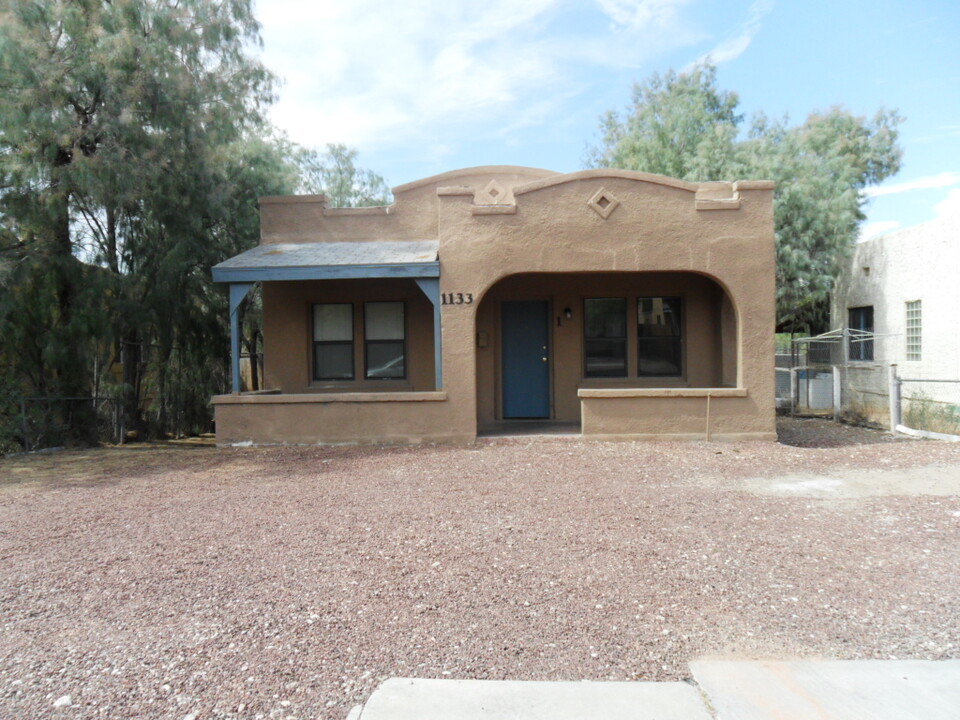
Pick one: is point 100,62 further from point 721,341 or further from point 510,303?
point 721,341

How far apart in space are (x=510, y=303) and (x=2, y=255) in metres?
8.42

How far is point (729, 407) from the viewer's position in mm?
11891

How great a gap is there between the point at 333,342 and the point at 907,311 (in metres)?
12.4

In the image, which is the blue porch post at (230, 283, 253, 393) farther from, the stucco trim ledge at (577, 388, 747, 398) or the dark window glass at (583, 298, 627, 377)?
the dark window glass at (583, 298, 627, 377)

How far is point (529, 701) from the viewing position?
357 centimetres

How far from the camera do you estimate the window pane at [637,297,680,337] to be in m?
13.8

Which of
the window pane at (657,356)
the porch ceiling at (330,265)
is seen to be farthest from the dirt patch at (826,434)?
the porch ceiling at (330,265)

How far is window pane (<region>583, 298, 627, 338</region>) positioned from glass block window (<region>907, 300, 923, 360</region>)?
720 centimetres

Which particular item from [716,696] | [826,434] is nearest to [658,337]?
[826,434]

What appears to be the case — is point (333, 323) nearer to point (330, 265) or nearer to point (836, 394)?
point (330, 265)

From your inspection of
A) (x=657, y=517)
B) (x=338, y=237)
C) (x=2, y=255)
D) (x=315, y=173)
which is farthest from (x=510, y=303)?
(x=315, y=173)

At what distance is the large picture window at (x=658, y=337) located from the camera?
1381cm

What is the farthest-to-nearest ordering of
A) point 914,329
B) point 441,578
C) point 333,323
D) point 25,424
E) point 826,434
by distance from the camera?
1. point 914,329
2. point 333,323
3. point 826,434
4. point 25,424
5. point 441,578

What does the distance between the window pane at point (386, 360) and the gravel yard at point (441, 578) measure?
452cm
